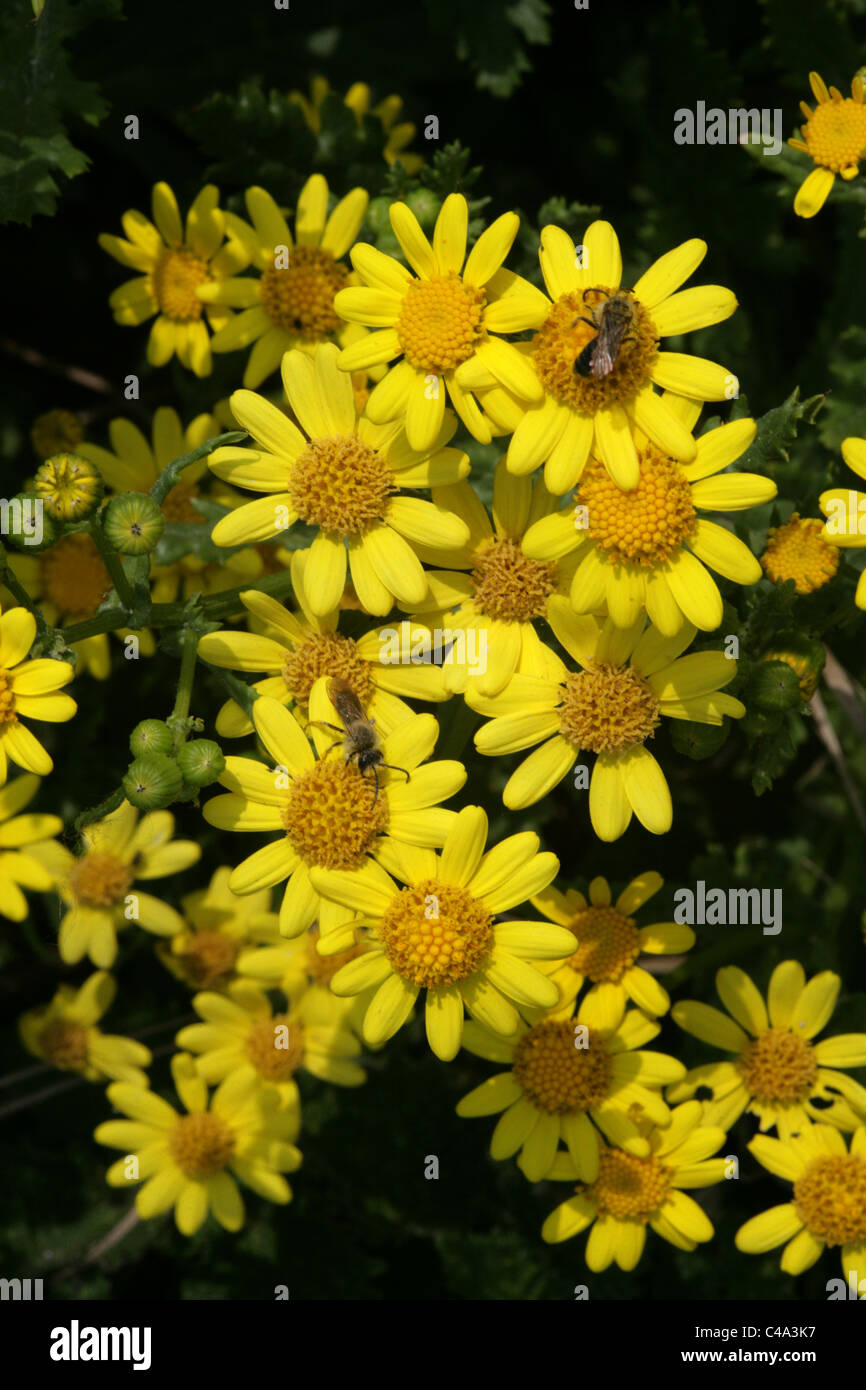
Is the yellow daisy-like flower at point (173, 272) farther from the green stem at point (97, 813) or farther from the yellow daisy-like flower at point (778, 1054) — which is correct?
the yellow daisy-like flower at point (778, 1054)

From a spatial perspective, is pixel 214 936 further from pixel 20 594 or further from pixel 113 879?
pixel 20 594

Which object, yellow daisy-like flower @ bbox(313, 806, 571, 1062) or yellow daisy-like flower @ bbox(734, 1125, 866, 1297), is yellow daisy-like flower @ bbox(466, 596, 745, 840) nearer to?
yellow daisy-like flower @ bbox(313, 806, 571, 1062)

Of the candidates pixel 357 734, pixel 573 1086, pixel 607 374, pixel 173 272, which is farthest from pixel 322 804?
pixel 173 272

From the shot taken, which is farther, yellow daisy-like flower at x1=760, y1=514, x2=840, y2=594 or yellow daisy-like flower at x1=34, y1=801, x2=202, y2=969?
yellow daisy-like flower at x1=34, y1=801, x2=202, y2=969

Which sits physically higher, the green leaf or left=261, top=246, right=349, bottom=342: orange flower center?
the green leaf

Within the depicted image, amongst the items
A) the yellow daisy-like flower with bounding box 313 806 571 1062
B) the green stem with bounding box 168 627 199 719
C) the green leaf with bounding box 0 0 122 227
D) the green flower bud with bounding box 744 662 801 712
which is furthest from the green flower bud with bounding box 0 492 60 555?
the green flower bud with bounding box 744 662 801 712

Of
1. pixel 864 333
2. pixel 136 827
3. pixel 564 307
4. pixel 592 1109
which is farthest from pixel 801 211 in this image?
pixel 136 827
